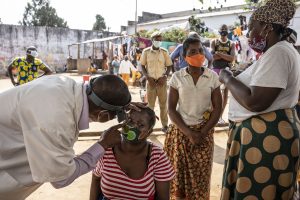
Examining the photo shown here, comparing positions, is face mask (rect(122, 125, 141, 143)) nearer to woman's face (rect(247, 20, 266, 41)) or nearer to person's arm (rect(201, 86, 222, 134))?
person's arm (rect(201, 86, 222, 134))

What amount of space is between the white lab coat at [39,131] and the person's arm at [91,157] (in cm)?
9

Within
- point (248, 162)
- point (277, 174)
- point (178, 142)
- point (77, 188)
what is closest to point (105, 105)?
point (248, 162)

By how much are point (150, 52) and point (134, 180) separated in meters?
4.37

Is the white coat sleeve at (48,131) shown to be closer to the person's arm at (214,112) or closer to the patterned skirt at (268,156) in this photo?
the patterned skirt at (268,156)

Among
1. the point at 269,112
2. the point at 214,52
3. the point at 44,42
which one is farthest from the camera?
the point at 44,42

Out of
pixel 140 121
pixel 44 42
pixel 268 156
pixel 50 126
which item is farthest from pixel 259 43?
pixel 44 42

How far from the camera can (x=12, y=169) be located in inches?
68.8

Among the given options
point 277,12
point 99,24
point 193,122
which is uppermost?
point 99,24

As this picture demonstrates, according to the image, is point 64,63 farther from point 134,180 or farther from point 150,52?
point 134,180

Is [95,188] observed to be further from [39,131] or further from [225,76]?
[225,76]

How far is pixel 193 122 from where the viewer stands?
→ 2.80 metres

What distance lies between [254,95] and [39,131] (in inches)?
47.3

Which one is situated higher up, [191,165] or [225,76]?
[225,76]

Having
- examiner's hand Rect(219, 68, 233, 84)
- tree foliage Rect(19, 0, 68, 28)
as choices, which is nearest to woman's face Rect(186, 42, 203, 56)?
examiner's hand Rect(219, 68, 233, 84)
